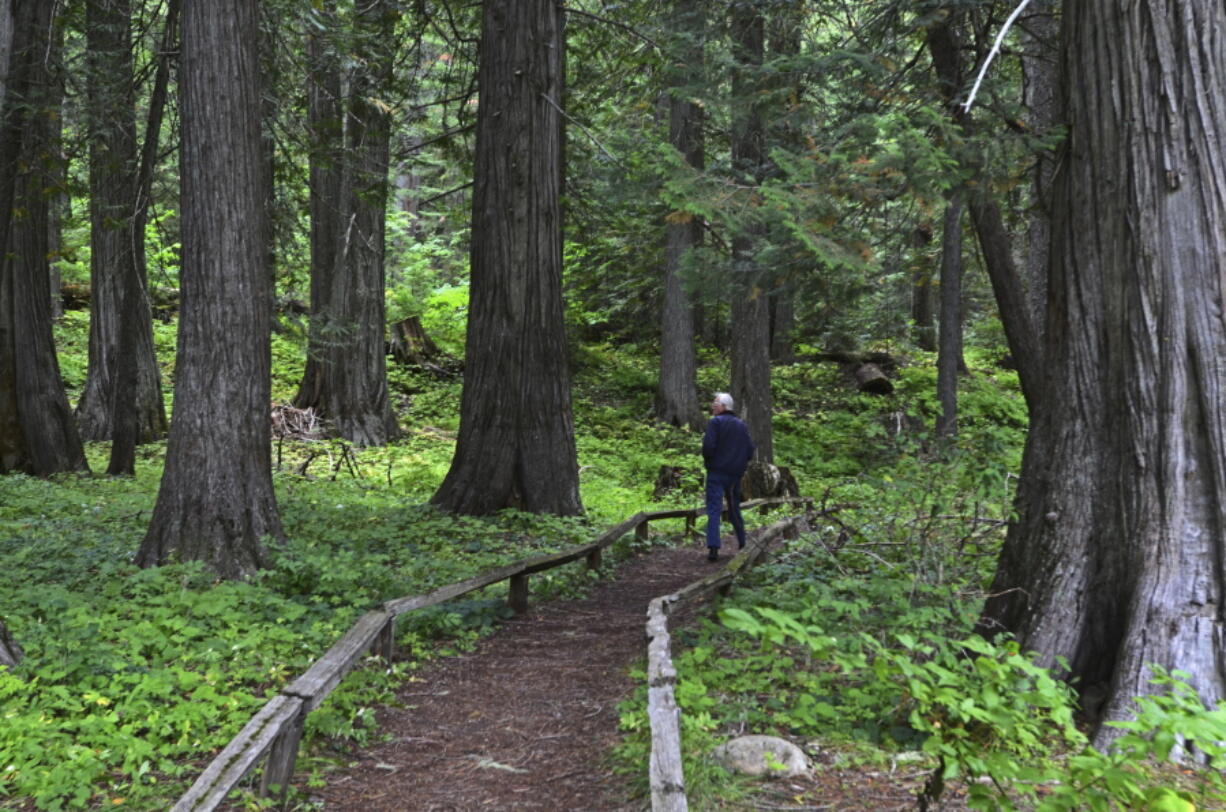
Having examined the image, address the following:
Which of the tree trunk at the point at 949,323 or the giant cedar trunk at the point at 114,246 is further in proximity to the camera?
the tree trunk at the point at 949,323

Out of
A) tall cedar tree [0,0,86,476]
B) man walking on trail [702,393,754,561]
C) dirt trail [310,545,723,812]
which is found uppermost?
tall cedar tree [0,0,86,476]

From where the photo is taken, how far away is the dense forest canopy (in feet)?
14.9

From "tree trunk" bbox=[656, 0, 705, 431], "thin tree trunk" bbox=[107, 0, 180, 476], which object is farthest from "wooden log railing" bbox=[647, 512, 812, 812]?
"tree trunk" bbox=[656, 0, 705, 431]

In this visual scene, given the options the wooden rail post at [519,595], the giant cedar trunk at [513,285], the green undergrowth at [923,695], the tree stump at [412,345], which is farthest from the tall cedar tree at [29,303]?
the green undergrowth at [923,695]

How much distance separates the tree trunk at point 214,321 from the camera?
762cm

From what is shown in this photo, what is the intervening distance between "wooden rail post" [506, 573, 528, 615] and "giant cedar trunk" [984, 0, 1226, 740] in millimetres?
4286

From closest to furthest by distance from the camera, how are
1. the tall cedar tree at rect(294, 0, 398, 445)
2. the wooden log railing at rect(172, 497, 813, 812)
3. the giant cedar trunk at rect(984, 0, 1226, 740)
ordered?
the wooden log railing at rect(172, 497, 813, 812)
the giant cedar trunk at rect(984, 0, 1226, 740)
the tall cedar tree at rect(294, 0, 398, 445)

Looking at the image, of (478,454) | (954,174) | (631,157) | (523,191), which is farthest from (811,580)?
(631,157)

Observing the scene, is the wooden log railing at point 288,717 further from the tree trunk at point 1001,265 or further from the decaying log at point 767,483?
the decaying log at point 767,483

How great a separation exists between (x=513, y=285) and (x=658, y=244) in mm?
11669

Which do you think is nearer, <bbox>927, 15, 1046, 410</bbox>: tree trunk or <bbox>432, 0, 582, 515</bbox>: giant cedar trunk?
<bbox>927, 15, 1046, 410</bbox>: tree trunk

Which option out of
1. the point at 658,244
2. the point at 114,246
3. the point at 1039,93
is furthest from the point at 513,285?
the point at 658,244

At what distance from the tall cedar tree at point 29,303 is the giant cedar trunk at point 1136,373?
12242mm

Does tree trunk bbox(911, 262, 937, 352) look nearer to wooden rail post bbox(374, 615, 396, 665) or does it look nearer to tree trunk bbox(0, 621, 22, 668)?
wooden rail post bbox(374, 615, 396, 665)
